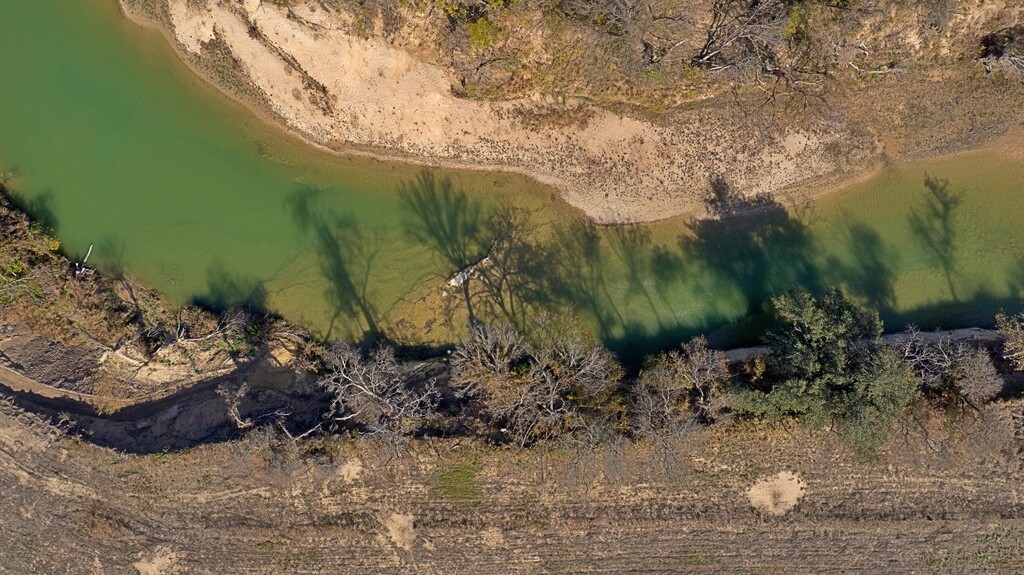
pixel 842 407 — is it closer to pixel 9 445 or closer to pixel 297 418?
pixel 297 418

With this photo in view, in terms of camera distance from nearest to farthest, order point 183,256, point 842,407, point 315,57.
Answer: point 842,407
point 315,57
point 183,256

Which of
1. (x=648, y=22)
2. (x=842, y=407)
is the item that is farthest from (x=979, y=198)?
(x=648, y=22)

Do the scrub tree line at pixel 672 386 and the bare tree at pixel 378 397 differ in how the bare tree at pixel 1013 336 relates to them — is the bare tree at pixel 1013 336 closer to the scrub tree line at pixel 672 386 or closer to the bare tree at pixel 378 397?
the scrub tree line at pixel 672 386

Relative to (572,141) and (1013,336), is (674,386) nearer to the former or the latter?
(572,141)

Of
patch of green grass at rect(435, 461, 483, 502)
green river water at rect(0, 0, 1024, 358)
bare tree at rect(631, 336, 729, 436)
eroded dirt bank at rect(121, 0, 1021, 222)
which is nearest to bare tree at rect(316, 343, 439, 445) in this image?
green river water at rect(0, 0, 1024, 358)

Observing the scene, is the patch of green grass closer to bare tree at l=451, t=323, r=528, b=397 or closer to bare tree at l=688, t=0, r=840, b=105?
bare tree at l=451, t=323, r=528, b=397

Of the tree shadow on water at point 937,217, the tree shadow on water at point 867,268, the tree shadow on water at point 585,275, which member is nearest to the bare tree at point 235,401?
the tree shadow on water at point 585,275
